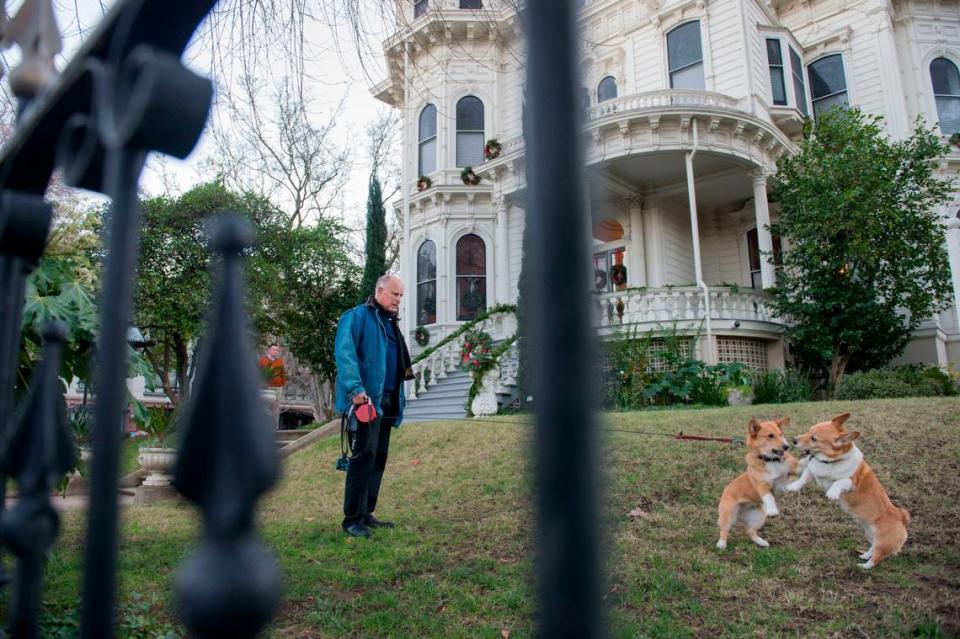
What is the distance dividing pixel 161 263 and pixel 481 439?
1156 cm

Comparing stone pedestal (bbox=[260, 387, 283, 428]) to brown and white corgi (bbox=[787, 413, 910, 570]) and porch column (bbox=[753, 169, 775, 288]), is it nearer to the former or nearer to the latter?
brown and white corgi (bbox=[787, 413, 910, 570])

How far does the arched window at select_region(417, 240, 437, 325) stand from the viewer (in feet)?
56.0

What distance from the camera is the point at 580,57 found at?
0.45m

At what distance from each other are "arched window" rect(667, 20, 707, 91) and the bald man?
41.1 feet

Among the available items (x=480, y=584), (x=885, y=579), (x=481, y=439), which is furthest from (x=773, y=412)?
(x=480, y=584)

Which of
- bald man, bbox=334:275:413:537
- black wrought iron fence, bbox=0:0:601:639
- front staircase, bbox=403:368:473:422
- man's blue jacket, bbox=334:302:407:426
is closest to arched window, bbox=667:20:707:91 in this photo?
front staircase, bbox=403:368:473:422

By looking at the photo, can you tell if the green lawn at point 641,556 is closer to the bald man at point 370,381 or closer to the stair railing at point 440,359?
the bald man at point 370,381

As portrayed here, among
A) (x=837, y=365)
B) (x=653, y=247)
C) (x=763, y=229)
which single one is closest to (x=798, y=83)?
(x=763, y=229)

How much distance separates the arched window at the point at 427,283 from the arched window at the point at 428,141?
2241 millimetres

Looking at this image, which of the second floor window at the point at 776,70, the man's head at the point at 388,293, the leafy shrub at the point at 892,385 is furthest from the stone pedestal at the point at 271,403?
the second floor window at the point at 776,70

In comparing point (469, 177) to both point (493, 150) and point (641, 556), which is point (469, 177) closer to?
point (493, 150)

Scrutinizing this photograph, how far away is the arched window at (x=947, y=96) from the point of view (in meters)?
15.3

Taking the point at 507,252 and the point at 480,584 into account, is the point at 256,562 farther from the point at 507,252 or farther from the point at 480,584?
the point at 507,252

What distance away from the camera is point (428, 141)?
58.7 ft
